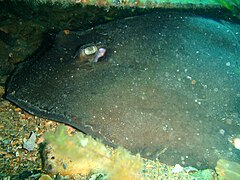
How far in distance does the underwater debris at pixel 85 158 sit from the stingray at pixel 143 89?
0.17 metres

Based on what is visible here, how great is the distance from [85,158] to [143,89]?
1.39 meters

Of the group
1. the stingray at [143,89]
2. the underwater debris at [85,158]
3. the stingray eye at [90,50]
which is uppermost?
the stingray eye at [90,50]

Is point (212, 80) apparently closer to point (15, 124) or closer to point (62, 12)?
point (15, 124)

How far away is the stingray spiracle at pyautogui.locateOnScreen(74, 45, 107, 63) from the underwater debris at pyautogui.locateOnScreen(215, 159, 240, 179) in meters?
2.53

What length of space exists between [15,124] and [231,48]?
435cm

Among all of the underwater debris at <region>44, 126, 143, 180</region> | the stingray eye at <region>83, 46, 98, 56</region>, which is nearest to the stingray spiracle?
the stingray eye at <region>83, 46, 98, 56</region>

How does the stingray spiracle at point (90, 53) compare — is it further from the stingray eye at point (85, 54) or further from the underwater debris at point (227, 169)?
the underwater debris at point (227, 169)

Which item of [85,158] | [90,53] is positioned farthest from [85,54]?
[85,158]

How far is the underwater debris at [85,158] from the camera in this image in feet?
10.7

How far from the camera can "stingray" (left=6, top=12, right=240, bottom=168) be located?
3.37 meters

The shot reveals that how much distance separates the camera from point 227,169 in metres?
3.31

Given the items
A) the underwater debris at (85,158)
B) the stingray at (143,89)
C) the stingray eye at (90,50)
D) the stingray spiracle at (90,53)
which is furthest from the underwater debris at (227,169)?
the stingray eye at (90,50)

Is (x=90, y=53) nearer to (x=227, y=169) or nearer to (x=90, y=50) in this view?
(x=90, y=50)

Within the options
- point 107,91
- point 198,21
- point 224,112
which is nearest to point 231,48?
point 198,21
